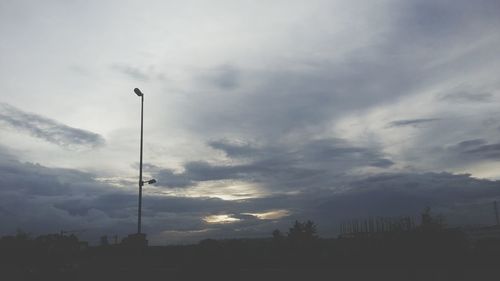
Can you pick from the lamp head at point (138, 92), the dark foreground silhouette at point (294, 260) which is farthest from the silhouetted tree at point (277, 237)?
the lamp head at point (138, 92)

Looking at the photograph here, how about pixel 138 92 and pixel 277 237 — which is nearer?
pixel 138 92

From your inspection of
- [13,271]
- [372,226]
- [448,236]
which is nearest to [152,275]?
[13,271]

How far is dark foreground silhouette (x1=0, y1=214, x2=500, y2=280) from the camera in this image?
18250 millimetres

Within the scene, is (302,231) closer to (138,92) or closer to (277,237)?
(277,237)

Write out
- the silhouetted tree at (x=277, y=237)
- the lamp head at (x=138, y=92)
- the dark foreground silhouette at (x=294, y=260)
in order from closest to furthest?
the dark foreground silhouette at (x=294, y=260) → the lamp head at (x=138, y=92) → the silhouetted tree at (x=277, y=237)

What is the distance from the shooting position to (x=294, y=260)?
99.0ft

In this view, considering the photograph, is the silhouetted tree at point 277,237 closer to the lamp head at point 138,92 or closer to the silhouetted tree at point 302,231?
the silhouetted tree at point 302,231

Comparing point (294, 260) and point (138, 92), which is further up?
point (138, 92)

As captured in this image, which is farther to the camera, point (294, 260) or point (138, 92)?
point (294, 260)

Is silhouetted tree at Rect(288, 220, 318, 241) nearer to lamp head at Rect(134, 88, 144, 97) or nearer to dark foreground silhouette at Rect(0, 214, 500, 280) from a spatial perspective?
dark foreground silhouette at Rect(0, 214, 500, 280)

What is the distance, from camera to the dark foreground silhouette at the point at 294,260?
18.2 metres

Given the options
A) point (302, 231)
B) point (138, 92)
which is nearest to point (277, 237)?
point (302, 231)

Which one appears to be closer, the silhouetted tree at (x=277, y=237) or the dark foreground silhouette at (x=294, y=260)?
the dark foreground silhouette at (x=294, y=260)

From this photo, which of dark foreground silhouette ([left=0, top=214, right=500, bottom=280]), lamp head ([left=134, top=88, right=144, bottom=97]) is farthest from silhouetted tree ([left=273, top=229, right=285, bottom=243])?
lamp head ([left=134, top=88, right=144, bottom=97])
